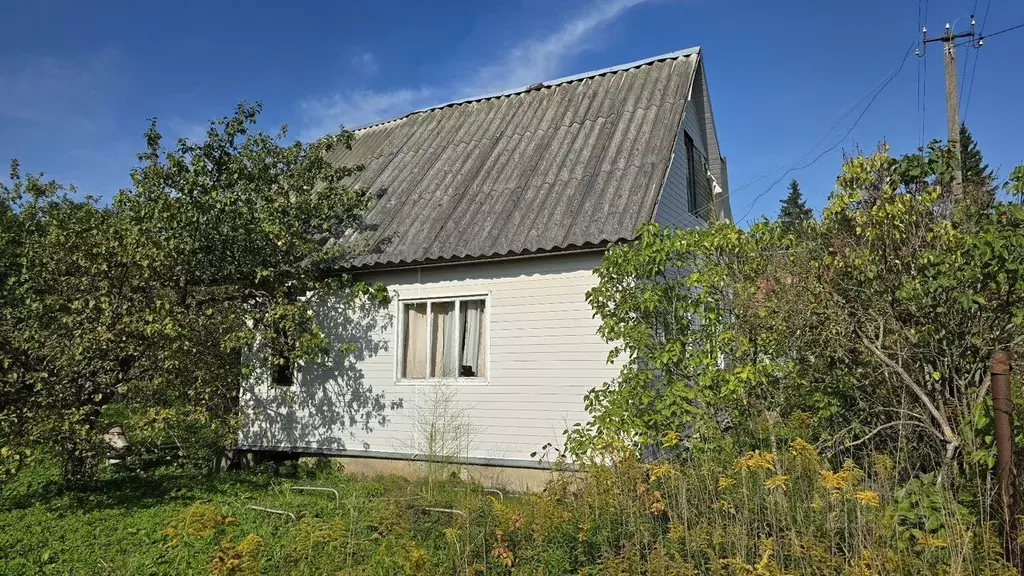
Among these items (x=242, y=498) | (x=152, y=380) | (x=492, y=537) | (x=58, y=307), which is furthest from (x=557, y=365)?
(x=58, y=307)

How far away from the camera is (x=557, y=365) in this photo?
841 cm

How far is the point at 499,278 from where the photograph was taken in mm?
8977

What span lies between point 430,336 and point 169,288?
11.7ft

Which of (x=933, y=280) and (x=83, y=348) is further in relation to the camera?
(x=83, y=348)

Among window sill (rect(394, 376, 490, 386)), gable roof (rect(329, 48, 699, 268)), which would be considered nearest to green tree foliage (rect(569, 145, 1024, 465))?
gable roof (rect(329, 48, 699, 268))

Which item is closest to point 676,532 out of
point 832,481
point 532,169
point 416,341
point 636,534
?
point 636,534

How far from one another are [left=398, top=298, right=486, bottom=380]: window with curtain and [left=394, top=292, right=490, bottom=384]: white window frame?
14 millimetres

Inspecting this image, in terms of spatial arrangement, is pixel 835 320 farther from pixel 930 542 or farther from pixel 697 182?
pixel 697 182

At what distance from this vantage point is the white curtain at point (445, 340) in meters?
A: 9.24

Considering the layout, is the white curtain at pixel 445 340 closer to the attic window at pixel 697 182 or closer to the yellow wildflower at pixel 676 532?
the attic window at pixel 697 182

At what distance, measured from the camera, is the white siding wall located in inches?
328

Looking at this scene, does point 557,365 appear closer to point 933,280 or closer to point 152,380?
point 933,280

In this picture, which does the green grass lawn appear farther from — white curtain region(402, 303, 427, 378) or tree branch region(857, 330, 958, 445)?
tree branch region(857, 330, 958, 445)

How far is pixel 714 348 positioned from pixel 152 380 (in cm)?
711
